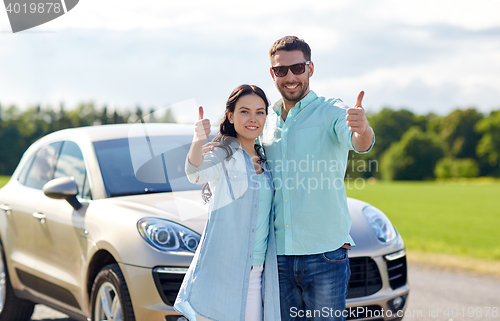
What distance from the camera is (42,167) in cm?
499

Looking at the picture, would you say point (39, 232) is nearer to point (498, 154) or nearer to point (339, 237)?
point (339, 237)

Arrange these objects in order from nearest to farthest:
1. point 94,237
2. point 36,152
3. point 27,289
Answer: point 94,237
point 27,289
point 36,152

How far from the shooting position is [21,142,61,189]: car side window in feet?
15.9

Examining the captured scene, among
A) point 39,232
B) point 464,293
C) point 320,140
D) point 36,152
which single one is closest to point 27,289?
point 39,232

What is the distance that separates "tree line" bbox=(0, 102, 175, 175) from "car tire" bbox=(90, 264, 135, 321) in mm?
59253

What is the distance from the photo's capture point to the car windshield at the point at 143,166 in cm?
406

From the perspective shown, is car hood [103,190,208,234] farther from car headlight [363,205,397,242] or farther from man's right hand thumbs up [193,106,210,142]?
car headlight [363,205,397,242]

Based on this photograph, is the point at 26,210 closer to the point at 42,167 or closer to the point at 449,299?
the point at 42,167

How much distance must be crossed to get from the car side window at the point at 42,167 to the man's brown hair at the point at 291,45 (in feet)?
9.14

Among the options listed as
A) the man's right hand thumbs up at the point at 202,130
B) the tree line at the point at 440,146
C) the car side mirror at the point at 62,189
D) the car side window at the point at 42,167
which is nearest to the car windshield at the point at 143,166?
the car side mirror at the point at 62,189

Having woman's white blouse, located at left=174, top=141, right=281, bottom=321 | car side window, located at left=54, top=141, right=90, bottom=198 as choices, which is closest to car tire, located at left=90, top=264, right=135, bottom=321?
car side window, located at left=54, top=141, right=90, bottom=198

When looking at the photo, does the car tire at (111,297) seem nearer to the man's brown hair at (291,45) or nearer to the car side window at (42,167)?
the car side window at (42,167)

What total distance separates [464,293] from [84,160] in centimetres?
443

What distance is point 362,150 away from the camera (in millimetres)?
2455
